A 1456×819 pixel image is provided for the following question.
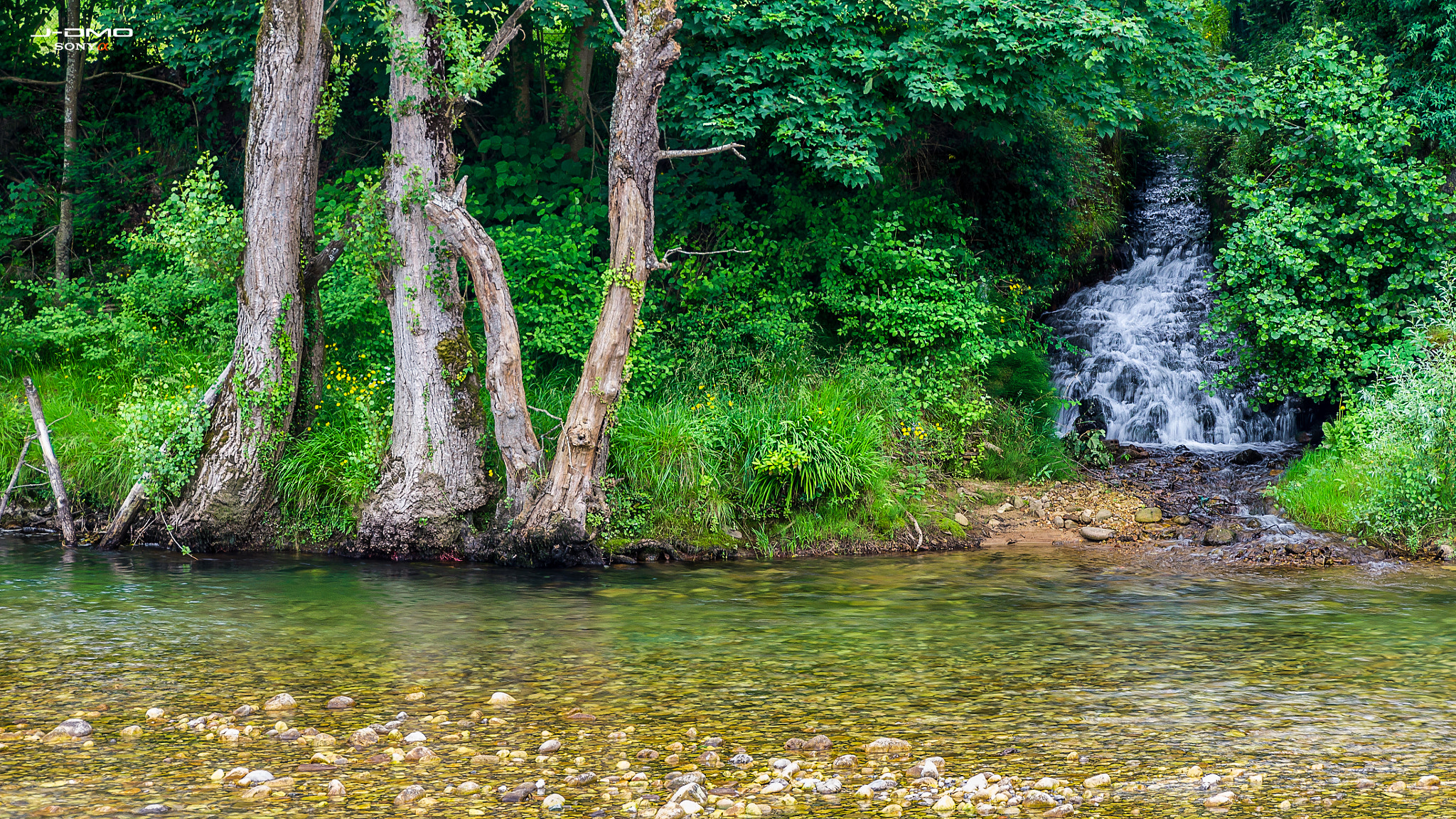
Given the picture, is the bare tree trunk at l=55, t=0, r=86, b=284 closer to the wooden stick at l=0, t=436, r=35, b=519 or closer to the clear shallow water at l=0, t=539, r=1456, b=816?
the wooden stick at l=0, t=436, r=35, b=519

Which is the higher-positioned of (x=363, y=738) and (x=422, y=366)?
(x=422, y=366)

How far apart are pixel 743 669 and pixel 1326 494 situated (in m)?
7.29

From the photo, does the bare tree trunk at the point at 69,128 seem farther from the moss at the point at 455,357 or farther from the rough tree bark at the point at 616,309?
the rough tree bark at the point at 616,309

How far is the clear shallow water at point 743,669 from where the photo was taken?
5262mm

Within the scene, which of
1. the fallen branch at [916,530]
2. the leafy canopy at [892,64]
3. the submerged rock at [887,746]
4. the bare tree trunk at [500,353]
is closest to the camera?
the submerged rock at [887,746]

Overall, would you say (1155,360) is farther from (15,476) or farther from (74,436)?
(15,476)

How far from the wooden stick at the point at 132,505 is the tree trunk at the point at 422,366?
1.78 m

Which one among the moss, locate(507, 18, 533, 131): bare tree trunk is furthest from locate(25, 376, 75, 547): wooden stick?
locate(507, 18, 533, 131): bare tree trunk

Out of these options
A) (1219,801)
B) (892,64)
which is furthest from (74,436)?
(1219,801)

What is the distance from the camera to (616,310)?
1045 cm

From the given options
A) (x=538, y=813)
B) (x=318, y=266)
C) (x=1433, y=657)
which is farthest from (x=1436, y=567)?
(x=318, y=266)

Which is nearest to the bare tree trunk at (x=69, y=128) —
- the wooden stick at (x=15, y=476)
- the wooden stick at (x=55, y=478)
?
the wooden stick at (x=15, y=476)

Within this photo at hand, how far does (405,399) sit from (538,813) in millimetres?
6609

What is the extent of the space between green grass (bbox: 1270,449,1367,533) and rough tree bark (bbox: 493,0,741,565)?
22.5 ft
